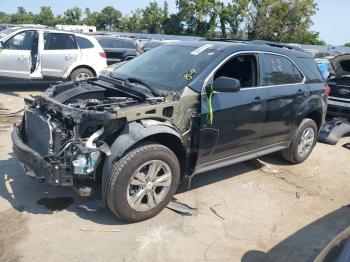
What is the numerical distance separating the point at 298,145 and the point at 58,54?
291 inches

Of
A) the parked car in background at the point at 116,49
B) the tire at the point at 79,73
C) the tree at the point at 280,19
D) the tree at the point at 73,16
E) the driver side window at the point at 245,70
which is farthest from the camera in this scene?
the tree at the point at 73,16

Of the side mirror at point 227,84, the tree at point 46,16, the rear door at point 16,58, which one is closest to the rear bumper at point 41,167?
the side mirror at point 227,84

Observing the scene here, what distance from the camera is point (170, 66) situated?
494 centimetres

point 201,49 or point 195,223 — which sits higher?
point 201,49

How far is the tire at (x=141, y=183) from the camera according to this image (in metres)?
3.88

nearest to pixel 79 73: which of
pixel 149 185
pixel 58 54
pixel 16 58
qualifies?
pixel 58 54

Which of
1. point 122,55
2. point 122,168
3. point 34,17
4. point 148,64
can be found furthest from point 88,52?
point 34,17

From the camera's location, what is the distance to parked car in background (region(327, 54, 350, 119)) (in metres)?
9.09

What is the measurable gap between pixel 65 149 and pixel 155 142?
0.93 metres

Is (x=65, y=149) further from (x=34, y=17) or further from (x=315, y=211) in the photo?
(x=34, y=17)

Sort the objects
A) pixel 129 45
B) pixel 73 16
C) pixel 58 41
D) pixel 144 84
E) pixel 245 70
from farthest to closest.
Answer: pixel 73 16, pixel 129 45, pixel 58 41, pixel 245 70, pixel 144 84

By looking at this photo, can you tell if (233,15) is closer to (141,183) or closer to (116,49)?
(116,49)

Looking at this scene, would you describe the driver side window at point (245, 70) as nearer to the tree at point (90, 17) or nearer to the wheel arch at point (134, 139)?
the wheel arch at point (134, 139)

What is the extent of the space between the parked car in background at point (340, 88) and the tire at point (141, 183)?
6.12 meters
